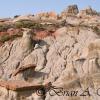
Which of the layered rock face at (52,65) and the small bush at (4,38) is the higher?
the small bush at (4,38)

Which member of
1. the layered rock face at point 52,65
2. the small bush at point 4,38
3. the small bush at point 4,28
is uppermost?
the small bush at point 4,28

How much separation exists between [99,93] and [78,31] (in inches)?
339

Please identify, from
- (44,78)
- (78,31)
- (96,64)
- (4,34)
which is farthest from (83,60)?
(4,34)

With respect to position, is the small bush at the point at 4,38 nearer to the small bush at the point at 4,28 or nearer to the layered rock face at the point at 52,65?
the layered rock face at the point at 52,65

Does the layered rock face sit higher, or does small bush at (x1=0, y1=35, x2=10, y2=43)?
small bush at (x1=0, y1=35, x2=10, y2=43)

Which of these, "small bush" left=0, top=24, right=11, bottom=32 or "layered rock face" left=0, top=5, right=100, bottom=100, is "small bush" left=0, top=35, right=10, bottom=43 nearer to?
"layered rock face" left=0, top=5, right=100, bottom=100

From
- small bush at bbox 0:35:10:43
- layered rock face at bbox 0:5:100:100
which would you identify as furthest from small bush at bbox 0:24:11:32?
layered rock face at bbox 0:5:100:100

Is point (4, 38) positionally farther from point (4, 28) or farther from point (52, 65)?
point (52, 65)

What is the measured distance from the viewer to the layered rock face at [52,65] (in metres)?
26.5

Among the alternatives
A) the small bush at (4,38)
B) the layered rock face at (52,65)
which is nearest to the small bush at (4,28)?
the small bush at (4,38)

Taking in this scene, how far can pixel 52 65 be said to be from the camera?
29.7 m

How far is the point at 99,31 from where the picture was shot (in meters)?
34.2

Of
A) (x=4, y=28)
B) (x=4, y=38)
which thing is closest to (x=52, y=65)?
(x=4, y=38)

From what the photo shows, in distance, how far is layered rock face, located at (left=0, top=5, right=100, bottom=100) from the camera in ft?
86.9
